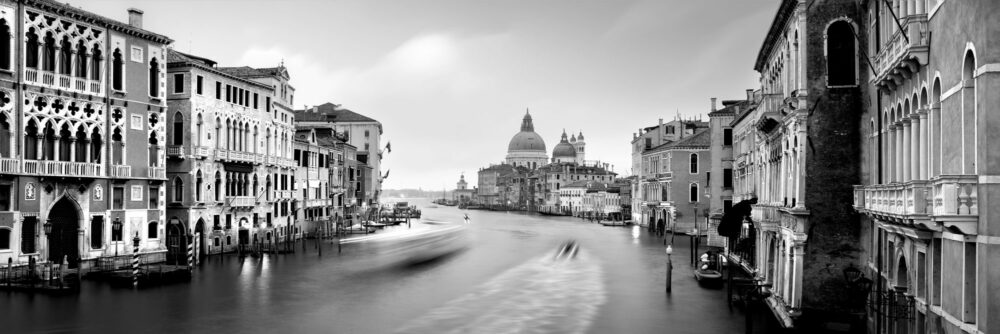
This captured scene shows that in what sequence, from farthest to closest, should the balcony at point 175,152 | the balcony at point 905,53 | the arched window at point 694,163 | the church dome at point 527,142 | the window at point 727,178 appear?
the church dome at point 527,142 → the arched window at point 694,163 → the window at point 727,178 → the balcony at point 175,152 → the balcony at point 905,53

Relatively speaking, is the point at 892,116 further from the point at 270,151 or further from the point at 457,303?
the point at 270,151

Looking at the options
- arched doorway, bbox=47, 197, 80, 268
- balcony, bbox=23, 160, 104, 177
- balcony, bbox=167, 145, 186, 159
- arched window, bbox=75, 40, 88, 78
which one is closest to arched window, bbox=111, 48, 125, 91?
arched window, bbox=75, 40, 88, 78

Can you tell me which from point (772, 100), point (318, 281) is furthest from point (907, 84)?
point (318, 281)

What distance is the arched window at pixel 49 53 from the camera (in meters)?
26.0

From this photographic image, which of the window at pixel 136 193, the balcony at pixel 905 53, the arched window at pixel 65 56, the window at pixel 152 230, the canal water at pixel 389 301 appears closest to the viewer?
the balcony at pixel 905 53

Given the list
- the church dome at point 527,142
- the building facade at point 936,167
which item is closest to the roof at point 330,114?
the building facade at point 936,167

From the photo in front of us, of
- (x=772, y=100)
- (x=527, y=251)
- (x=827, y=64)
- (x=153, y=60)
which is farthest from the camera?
(x=527, y=251)

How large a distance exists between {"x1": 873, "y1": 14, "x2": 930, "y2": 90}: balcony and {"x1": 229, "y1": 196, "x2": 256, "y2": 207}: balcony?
101ft

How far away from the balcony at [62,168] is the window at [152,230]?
3.16 meters

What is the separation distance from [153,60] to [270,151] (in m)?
11.6

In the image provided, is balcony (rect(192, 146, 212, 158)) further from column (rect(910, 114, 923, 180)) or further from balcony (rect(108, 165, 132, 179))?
column (rect(910, 114, 923, 180))

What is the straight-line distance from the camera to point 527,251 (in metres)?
44.8

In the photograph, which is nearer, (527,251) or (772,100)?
(772,100)

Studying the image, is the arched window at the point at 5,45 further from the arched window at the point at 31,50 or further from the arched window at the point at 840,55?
the arched window at the point at 840,55
